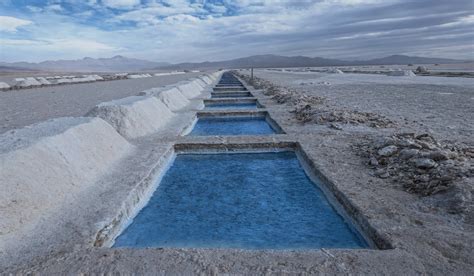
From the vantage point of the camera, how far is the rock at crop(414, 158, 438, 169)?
5.62 m

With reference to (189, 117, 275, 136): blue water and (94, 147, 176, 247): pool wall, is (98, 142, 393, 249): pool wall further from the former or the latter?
(189, 117, 275, 136): blue water

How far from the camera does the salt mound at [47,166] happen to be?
435 cm

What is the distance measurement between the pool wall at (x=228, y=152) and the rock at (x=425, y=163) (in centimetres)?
147

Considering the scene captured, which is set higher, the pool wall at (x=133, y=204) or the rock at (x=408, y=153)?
the rock at (x=408, y=153)

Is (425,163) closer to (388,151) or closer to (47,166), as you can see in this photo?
(388,151)

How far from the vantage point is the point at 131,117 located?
9.90 metres

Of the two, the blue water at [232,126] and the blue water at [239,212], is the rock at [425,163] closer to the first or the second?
the blue water at [239,212]

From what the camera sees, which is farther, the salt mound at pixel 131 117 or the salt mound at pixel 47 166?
the salt mound at pixel 131 117

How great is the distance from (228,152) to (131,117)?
3100mm

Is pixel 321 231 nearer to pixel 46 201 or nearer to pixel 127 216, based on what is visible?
pixel 127 216

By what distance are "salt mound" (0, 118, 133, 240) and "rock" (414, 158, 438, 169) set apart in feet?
17.9

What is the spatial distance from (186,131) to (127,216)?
681 cm

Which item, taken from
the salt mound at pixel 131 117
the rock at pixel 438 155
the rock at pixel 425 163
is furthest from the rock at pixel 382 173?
the salt mound at pixel 131 117

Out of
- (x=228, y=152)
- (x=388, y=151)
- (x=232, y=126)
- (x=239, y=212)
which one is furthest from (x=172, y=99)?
(x=388, y=151)
